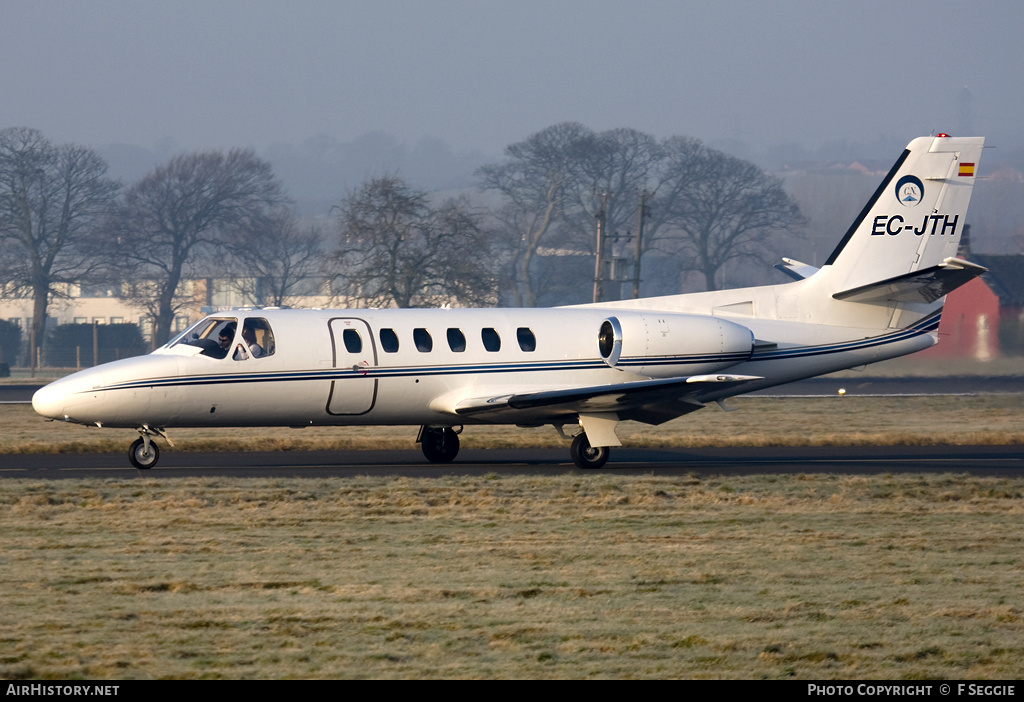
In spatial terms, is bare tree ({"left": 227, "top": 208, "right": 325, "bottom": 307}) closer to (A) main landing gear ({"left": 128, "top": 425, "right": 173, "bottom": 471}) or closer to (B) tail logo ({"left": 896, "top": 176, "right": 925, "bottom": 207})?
(A) main landing gear ({"left": 128, "top": 425, "right": 173, "bottom": 471})

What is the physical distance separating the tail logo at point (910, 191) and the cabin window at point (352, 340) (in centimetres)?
1092

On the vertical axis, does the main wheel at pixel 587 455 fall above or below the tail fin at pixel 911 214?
below

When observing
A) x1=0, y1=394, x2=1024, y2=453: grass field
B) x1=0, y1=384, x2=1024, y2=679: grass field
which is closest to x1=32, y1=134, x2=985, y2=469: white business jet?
x1=0, y1=384, x2=1024, y2=679: grass field

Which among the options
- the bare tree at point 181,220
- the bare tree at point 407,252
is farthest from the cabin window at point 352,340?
the bare tree at point 181,220

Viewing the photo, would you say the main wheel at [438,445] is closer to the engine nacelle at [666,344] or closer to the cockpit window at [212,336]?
the engine nacelle at [666,344]

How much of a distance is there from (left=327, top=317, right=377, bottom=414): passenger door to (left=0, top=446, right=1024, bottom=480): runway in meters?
1.13

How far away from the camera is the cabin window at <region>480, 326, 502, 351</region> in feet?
67.1

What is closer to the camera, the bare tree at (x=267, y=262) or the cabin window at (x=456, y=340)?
the cabin window at (x=456, y=340)

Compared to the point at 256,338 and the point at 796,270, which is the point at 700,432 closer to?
→ the point at 796,270

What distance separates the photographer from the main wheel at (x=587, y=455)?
65.9 feet

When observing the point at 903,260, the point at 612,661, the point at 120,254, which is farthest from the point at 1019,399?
the point at 120,254

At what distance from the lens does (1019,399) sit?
35.5m

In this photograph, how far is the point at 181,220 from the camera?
8112cm

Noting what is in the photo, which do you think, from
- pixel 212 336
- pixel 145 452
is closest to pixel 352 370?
pixel 212 336
